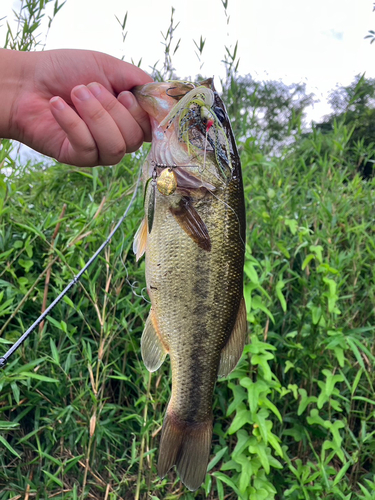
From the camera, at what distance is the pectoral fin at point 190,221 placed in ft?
4.12

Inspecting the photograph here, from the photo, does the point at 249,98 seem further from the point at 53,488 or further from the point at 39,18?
the point at 53,488

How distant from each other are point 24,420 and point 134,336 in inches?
29.9

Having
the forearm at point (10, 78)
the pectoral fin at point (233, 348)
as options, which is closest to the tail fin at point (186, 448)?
the pectoral fin at point (233, 348)

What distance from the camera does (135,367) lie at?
2.29 meters

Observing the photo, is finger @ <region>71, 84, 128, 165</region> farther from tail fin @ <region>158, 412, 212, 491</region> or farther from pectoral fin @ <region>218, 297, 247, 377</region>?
tail fin @ <region>158, 412, 212, 491</region>

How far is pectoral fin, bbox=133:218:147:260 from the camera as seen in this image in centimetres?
133

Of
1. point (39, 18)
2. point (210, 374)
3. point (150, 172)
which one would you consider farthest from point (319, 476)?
point (39, 18)

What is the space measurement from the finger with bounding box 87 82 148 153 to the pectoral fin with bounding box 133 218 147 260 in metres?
0.33

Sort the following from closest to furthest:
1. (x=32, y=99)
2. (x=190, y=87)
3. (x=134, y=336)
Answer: (x=190, y=87)
(x=32, y=99)
(x=134, y=336)

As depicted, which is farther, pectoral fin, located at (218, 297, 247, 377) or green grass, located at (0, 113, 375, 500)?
green grass, located at (0, 113, 375, 500)

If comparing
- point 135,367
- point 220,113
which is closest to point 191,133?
point 220,113

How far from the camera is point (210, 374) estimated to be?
1413mm

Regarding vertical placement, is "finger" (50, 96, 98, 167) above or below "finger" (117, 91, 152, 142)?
below

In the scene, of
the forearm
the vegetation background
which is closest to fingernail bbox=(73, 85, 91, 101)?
the forearm
